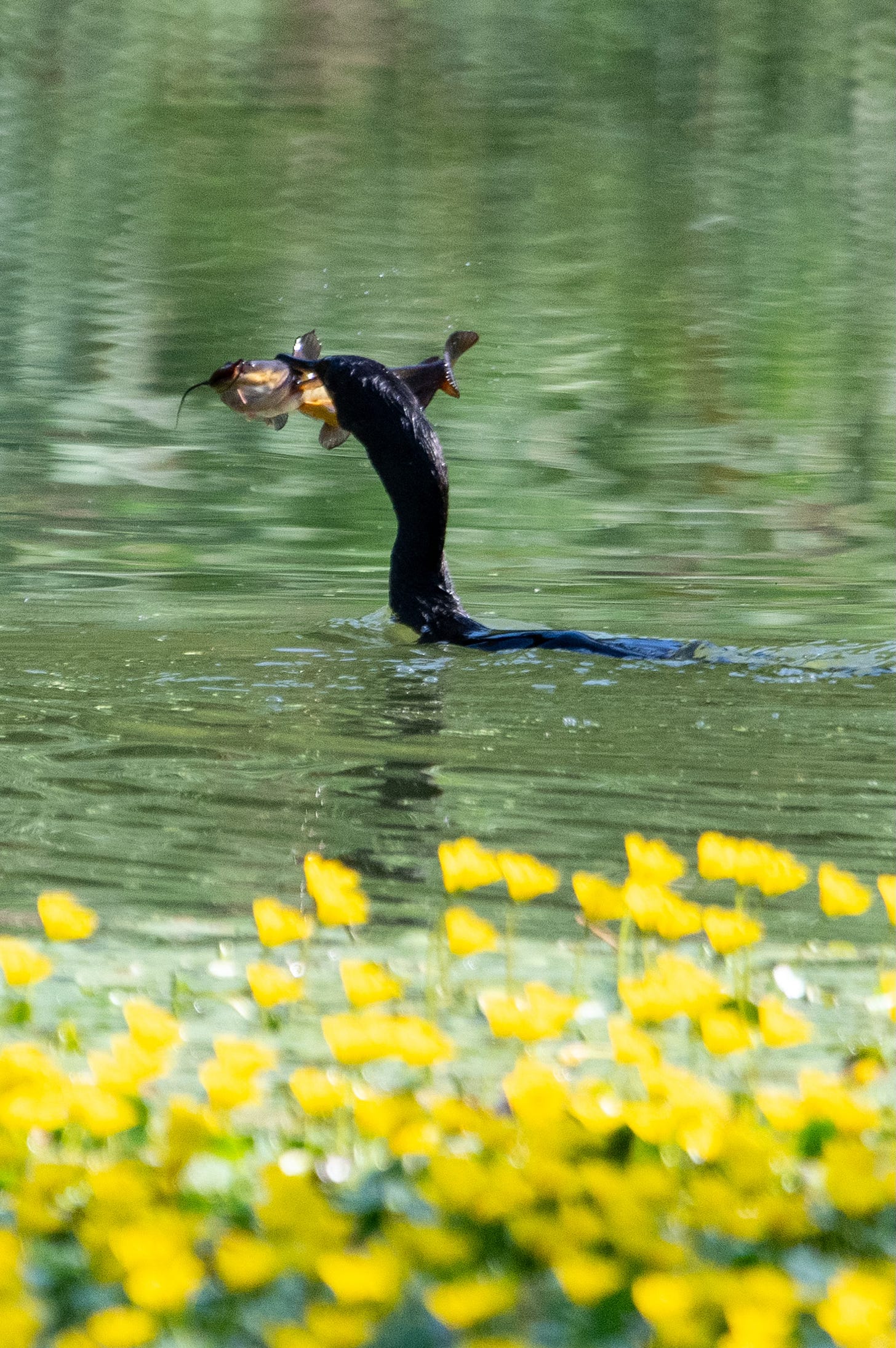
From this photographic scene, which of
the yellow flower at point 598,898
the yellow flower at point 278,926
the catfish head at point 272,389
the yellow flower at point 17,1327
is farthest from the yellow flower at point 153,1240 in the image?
the catfish head at point 272,389

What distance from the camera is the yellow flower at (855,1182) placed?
2311 mm

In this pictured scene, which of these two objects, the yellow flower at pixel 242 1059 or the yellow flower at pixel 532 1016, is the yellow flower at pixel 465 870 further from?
the yellow flower at pixel 242 1059

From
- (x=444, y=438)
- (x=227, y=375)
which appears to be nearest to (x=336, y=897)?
(x=227, y=375)

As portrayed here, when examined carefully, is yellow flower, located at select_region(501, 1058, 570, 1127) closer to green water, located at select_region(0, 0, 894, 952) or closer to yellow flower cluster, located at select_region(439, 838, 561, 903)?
yellow flower cluster, located at select_region(439, 838, 561, 903)

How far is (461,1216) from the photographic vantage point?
2.40 m

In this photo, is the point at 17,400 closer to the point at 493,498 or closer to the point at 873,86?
the point at 493,498

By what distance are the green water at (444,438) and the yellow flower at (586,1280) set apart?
5.46ft

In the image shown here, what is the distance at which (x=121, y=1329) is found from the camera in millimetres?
1952

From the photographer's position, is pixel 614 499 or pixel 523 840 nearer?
pixel 523 840

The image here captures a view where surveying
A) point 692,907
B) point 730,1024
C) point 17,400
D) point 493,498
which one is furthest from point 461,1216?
point 17,400

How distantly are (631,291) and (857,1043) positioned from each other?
14937 mm

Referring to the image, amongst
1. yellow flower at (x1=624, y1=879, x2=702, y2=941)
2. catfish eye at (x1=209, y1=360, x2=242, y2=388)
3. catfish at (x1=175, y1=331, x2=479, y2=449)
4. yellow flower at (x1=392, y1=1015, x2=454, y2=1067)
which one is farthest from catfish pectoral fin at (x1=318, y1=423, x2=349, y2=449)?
yellow flower at (x1=392, y1=1015, x2=454, y2=1067)

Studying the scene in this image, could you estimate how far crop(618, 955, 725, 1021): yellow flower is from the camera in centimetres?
264

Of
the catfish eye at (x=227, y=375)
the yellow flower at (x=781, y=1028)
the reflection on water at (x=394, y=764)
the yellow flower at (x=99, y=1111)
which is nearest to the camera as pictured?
the yellow flower at (x=99, y=1111)
